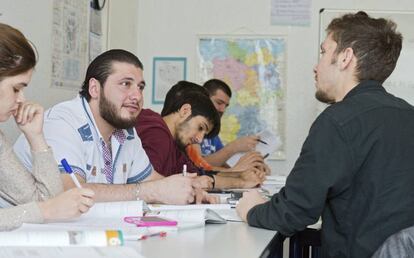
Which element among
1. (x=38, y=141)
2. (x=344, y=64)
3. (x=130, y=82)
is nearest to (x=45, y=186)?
(x=38, y=141)

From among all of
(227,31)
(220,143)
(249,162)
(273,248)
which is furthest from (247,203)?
(227,31)

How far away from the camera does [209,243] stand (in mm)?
1401

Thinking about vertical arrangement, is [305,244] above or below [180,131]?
below

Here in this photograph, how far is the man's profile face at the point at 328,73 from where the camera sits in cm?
181

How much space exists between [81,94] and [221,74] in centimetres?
216

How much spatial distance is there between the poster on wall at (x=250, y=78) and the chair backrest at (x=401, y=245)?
313 cm

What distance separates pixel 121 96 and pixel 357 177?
1080mm

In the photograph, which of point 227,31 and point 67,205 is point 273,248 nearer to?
point 67,205

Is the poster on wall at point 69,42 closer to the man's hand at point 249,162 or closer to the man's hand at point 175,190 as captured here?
the man's hand at point 249,162

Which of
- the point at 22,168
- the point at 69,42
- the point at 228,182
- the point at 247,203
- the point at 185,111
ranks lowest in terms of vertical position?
the point at 228,182

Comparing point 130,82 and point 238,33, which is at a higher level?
point 238,33

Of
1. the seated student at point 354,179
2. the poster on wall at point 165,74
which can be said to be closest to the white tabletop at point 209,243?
the seated student at point 354,179

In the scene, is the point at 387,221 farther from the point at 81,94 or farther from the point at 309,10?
the point at 309,10

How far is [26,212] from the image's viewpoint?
4.57 ft
